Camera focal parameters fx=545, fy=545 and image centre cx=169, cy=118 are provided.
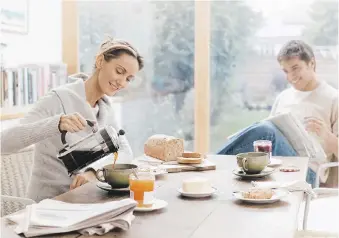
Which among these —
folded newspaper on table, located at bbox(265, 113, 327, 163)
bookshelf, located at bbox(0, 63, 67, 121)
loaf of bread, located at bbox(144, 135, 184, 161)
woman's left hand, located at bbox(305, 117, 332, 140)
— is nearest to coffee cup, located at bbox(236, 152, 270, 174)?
loaf of bread, located at bbox(144, 135, 184, 161)

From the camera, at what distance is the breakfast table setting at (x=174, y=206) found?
1.50 m

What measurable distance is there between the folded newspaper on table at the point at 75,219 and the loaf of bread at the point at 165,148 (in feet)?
3.41

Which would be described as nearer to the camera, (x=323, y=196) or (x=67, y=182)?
(x=67, y=182)

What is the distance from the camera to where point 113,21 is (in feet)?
15.8

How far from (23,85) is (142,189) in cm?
239

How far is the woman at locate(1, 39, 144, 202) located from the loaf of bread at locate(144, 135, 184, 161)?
125 millimetres

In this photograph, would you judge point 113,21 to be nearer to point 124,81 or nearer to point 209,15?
point 209,15

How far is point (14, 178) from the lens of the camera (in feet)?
9.05

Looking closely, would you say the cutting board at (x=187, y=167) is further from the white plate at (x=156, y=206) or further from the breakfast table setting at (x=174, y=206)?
the white plate at (x=156, y=206)

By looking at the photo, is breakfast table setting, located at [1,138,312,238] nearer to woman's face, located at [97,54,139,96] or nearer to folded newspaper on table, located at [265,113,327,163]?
woman's face, located at [97,54,139,96]

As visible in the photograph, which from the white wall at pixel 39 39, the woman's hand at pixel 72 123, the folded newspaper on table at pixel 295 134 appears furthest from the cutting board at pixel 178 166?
the white wall at pixel 39 39

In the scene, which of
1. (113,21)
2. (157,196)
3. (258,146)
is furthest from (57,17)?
(157,196)

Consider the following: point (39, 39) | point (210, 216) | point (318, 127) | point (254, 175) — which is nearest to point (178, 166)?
point (254, 175)

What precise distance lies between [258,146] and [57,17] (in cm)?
271
